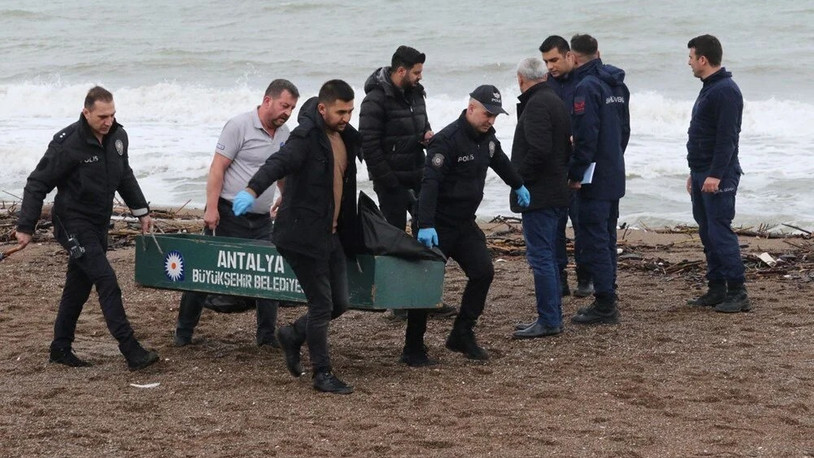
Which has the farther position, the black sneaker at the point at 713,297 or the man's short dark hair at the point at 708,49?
the black sneaker at the point at 713,297

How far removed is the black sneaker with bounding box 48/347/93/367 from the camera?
7094 millimetres

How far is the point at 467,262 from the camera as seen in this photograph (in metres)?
7.00

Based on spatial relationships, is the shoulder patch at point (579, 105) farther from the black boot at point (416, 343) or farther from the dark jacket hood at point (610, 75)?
the black boot at point (416, 343)

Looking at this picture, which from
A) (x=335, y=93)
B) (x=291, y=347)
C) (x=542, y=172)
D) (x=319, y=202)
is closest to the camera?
(x=335, y=93)

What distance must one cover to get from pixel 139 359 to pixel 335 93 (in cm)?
204

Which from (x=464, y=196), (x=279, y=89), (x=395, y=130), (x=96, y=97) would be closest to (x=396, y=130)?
(x=395, y=130)

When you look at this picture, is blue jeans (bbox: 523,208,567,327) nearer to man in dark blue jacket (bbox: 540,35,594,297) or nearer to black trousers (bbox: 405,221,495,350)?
man in dark blue jacket (bbox: 540,35,594,297)

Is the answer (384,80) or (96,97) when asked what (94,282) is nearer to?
(96,97)

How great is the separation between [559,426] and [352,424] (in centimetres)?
100

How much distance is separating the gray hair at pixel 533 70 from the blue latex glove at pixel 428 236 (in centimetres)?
132

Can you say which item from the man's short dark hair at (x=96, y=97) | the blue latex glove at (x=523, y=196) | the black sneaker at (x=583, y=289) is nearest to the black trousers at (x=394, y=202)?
the blue latex glove at (x=523, y=196)

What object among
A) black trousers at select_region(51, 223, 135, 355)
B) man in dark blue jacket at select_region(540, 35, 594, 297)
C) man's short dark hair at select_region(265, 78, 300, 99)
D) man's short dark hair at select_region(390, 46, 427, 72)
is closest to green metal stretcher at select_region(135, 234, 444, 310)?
black trousers at select_region(51, 223, 135, 355)

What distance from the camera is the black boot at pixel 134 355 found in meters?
6.91

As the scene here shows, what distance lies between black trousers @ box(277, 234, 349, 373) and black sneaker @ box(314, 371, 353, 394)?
3cm
